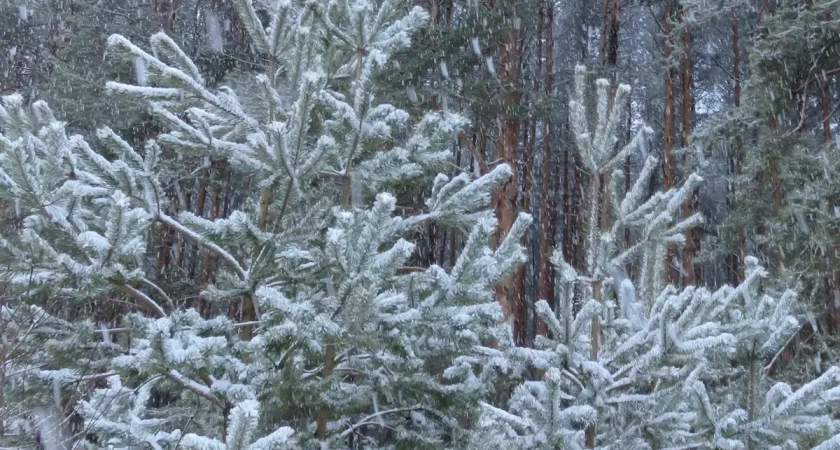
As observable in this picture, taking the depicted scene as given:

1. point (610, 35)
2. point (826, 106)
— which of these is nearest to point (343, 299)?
point (826, 106)

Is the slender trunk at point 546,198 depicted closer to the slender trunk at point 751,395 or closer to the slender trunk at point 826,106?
the slender trunk at point 826,106

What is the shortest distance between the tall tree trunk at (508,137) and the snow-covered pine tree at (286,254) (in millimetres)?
6026

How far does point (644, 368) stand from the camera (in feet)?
11.8

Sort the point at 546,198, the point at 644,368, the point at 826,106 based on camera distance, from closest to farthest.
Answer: the point at 644,368 → the point at 826,106 → the point at 546,198

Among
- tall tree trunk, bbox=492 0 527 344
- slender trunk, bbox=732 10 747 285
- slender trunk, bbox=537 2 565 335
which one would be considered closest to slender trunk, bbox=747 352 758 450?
tall tree trunk, bbox=492 0 527 344

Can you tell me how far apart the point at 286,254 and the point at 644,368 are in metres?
2.07

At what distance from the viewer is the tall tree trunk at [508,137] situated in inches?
440

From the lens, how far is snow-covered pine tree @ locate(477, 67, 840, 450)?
353cm

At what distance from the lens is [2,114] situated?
165 inches

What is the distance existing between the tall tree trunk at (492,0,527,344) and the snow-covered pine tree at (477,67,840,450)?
6.42 meters

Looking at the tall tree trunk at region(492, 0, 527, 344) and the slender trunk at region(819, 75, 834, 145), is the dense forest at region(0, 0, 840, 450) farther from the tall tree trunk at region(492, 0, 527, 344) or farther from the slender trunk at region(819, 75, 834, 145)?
the slender trunk at region(819, 75, 834, 145)

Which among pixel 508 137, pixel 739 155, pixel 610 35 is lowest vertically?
pixel 739 155

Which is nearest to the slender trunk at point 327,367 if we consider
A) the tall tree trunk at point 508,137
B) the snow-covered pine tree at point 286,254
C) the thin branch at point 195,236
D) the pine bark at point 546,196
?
the snow-covered pine tree at point 286,254

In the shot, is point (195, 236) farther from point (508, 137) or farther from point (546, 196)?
point (546, 196)
